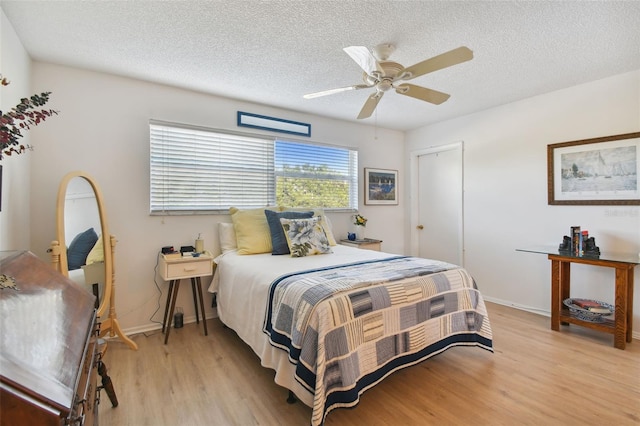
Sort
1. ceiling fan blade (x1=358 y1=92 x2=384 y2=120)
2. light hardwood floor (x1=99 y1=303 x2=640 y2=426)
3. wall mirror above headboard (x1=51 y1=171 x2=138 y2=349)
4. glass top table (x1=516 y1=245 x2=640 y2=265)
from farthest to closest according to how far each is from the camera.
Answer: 1. glass top table (x1=516 y1=245 x2=640 y2=265)
2. ceiling fan blade (x1=358 y1=92 x2=384 y2=120)
3. wall mirror above headboard (x1=51 y1=171 x2=138 y2=349)
4. light hardwood floor (x1=99 y1=303 x2=640 y2=426)

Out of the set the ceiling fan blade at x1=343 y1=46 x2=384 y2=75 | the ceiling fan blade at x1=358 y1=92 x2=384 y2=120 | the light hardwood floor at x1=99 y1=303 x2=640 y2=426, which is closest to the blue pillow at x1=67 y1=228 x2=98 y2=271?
the light hardwood floor at x1=99 y1=303 x2=640 y2=426

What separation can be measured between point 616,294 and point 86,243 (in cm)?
445

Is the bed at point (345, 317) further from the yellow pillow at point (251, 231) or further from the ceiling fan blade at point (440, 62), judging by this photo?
the ceiling fan blade at point (440, 62)

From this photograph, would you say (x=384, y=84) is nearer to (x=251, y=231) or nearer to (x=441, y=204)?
(x=251, y=231)

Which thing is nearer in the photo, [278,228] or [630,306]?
[630,306]

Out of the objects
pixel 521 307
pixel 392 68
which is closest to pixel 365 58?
pixel 392 68

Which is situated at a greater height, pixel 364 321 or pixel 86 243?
pixel 86 243

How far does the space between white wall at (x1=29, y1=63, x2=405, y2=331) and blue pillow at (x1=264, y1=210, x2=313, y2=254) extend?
0.66 m

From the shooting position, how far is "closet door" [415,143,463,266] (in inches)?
168

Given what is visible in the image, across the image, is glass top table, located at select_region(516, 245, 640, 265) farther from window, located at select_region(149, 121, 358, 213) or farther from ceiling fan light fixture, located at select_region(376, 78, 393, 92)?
window, located at select_region(149, 121, 358, 213)

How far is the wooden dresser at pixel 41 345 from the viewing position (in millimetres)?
609

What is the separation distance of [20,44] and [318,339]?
3.03 metres

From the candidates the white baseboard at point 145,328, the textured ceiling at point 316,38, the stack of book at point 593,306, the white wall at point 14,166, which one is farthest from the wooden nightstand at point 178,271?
the stack of book at point 593,306

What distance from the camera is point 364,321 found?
176 cm
